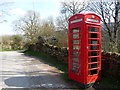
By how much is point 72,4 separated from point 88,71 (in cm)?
1153

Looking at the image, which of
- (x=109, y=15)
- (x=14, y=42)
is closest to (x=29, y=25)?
(x=14, y=42)

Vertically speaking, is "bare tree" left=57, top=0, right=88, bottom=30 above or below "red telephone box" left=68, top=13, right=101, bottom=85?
above

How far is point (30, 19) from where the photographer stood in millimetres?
20859

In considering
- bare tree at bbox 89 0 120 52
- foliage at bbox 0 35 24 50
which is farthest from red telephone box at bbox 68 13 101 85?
foliage at bbox 0 35 24 50

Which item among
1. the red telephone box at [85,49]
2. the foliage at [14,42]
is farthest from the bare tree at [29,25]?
the red telephone box at [85,49]

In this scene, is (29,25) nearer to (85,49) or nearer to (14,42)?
(14,42)

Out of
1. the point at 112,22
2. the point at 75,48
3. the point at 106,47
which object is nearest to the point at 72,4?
the point at 112,22

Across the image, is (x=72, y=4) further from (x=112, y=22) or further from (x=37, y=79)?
(x=37, y=79)

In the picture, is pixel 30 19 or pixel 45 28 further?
pixel 30 19

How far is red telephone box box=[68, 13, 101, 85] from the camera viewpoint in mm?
3578

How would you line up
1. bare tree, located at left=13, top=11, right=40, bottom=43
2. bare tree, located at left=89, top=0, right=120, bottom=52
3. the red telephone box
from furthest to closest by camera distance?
bare tree, located at left=13, top=11, right=40, bottom=43 → bare tree, located at left=89, top=0, right=120, bottom=52 → the red telephone box

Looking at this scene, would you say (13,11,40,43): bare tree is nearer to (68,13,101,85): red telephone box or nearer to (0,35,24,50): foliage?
(0,35,24,50): foliage

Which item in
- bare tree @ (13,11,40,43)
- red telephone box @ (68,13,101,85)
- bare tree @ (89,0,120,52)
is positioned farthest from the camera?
bare tree @ (13,11,40,43)

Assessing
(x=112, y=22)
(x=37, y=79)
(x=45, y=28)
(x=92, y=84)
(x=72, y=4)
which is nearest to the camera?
(x=92, y=84)
